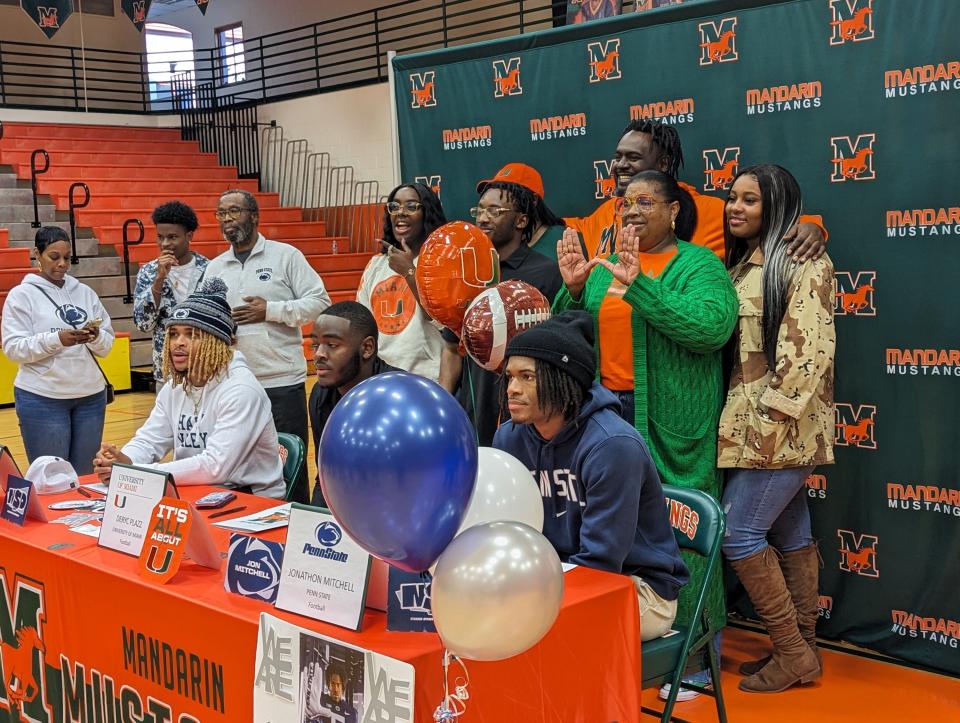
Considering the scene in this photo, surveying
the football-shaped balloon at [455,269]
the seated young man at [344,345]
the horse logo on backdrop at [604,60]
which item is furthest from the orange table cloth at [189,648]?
the horse logo on backdrop at [604,60]

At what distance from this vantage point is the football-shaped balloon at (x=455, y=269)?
10.7 ft

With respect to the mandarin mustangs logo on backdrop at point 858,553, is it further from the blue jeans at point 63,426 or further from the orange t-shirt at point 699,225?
the blue jeans at point 63,426

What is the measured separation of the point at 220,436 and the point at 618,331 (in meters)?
1.23

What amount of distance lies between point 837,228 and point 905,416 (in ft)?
2.15

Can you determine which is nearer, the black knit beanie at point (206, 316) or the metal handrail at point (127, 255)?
the black knit beanie at point (206, 316)

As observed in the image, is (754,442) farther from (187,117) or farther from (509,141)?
(187,117)

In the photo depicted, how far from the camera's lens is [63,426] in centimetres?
450

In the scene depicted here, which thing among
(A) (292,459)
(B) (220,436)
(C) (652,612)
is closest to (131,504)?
(B) (220,436)

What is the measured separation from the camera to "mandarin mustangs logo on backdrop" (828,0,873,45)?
3.36m

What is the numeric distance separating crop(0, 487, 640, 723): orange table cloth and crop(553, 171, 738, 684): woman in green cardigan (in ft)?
3.56

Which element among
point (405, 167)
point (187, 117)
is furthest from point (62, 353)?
point (187, 117)

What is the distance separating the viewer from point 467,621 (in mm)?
1531

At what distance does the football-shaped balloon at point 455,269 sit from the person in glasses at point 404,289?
297 mm

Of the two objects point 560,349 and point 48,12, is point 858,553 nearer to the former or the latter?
point 560,349
